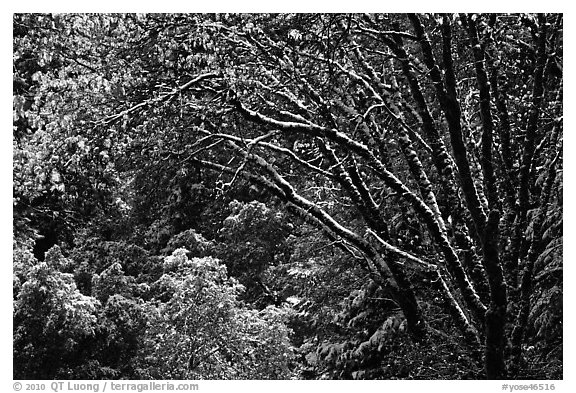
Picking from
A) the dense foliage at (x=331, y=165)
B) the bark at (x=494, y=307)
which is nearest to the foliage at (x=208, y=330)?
the dense foliage at (x=331, y=165)

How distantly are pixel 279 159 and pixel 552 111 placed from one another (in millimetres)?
2526

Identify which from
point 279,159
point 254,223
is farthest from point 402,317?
point 254,223

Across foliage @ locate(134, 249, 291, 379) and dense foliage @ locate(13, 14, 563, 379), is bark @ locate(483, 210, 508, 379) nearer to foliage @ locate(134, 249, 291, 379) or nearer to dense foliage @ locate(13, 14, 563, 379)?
dense foliage @ locate(13, 14, 563, 379)

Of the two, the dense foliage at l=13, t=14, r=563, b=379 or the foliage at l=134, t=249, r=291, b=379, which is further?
the foliage at l=134, t=249, r=291, b=379

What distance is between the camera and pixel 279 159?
6711mm

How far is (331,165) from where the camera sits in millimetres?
6312

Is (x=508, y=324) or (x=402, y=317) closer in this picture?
(x=508, y=324)

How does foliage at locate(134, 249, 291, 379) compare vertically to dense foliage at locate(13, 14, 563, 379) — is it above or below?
below

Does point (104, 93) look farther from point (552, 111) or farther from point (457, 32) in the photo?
point (552, 111)

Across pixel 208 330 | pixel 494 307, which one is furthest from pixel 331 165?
pixel 208 330

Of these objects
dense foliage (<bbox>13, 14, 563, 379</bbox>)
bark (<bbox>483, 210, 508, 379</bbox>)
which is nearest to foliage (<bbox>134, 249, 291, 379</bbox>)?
dense foliage (<bbox>13, 14, 563, 379</bbox>)

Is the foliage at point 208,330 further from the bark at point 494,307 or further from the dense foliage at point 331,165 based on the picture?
the bark at point 494,307

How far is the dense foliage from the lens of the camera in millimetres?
4859
